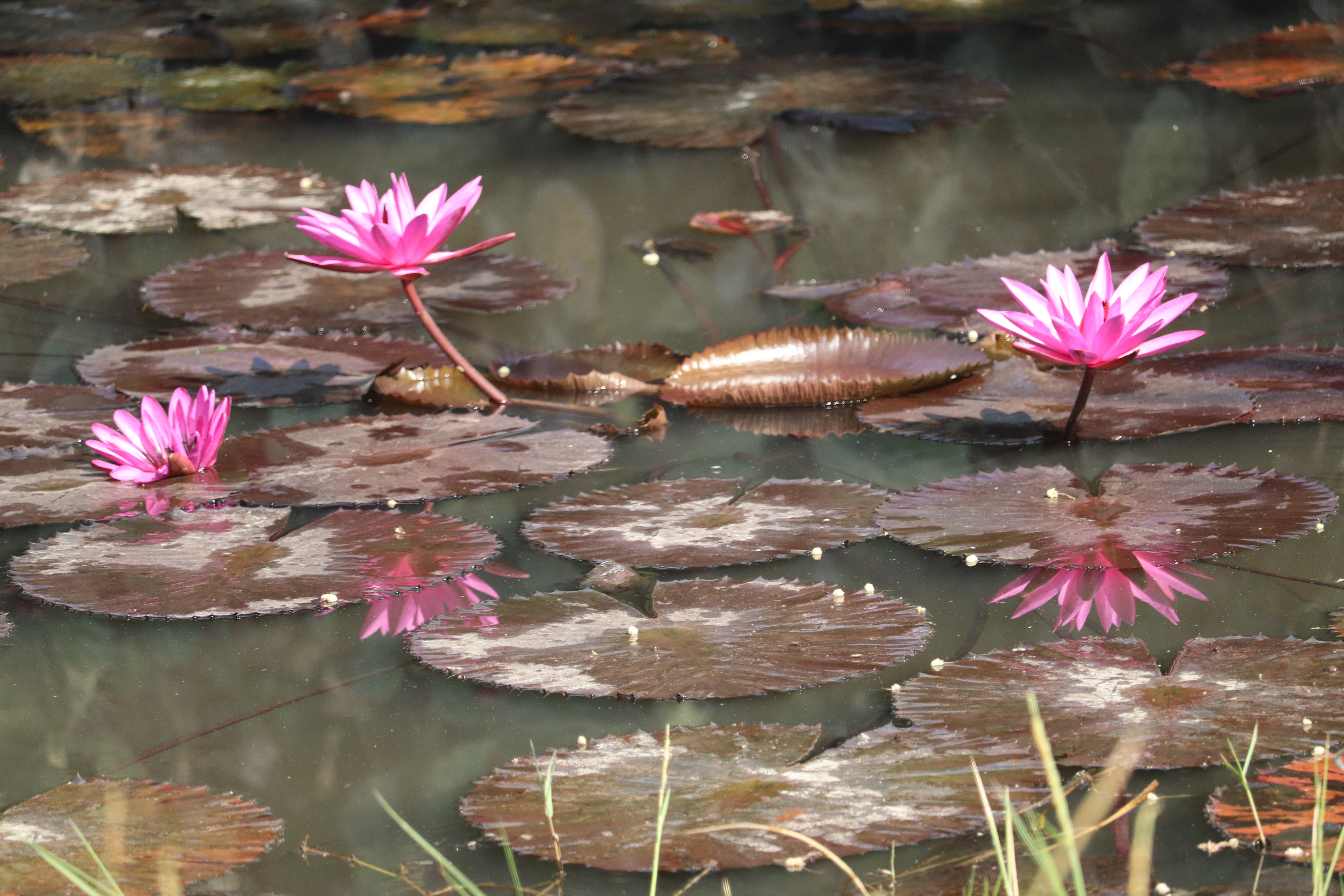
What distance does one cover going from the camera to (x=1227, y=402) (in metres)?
1.76

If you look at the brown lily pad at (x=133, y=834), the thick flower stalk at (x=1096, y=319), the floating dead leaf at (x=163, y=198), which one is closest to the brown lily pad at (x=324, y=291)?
the floating dead leaf at (x=163, y=198)

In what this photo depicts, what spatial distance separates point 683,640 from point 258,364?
1187mm

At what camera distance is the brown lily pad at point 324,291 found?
7.74 ft

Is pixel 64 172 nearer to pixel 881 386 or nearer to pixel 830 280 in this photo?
pixel 830 280

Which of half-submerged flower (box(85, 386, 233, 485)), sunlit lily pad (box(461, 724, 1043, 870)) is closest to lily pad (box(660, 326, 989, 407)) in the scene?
half-submerged flower (box(85, 386, 233, 485))

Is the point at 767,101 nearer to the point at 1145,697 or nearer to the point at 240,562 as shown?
the point at 240,562

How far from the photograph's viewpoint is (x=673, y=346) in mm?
2299

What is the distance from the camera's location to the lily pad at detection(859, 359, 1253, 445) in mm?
1750

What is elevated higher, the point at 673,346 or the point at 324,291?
the point at 324,291

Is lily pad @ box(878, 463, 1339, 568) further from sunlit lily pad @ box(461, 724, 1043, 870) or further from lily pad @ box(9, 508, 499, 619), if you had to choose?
lily pad @ box(9, 508, 499, 619)

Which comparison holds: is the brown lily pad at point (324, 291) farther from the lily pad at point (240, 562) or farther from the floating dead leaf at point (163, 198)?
the lily pad at point (240, 562)

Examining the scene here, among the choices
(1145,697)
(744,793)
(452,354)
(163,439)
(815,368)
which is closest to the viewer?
(744,793)

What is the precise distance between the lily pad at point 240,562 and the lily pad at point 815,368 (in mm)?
564

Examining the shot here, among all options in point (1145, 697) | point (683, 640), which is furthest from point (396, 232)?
point (1145, 697)
